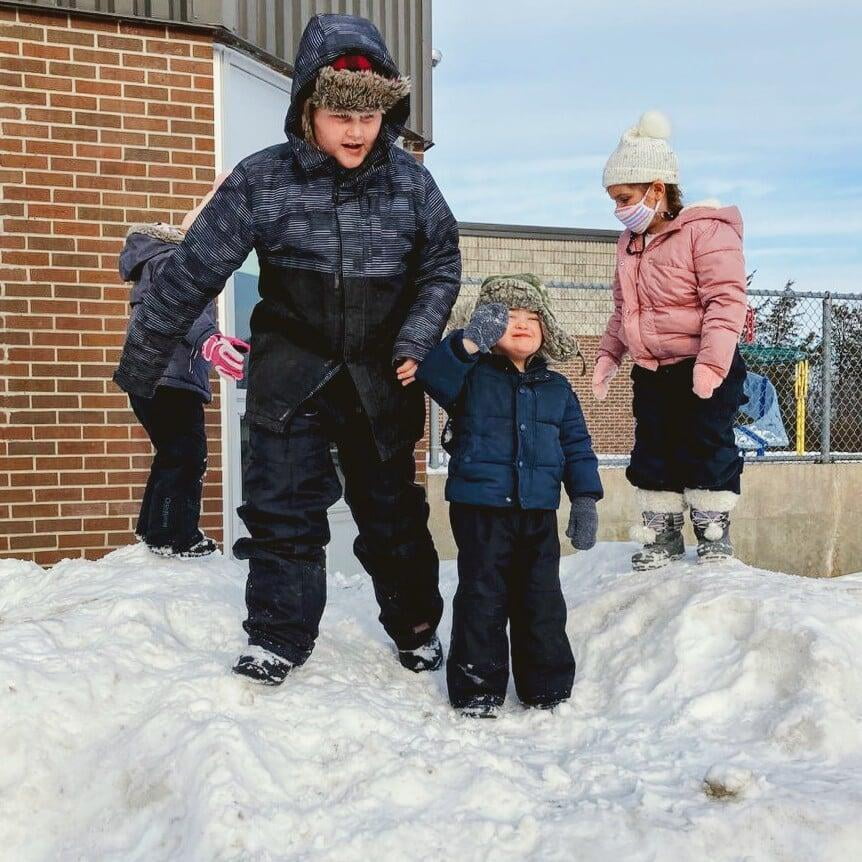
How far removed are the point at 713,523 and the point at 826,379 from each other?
17.9ft

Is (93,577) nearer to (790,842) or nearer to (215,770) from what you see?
(215,770)

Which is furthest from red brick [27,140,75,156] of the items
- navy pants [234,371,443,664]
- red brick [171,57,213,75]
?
navy pants [234,371,443,664]

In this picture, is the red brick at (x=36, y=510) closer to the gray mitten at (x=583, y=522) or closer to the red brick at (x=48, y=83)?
the red brick at (x=48, y=83)

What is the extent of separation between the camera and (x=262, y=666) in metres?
2.71

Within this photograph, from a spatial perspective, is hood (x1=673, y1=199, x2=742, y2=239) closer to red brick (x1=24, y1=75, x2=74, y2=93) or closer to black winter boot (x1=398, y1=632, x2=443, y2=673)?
black winter boot (x1=398, y1=632, x2=443, y2=673)

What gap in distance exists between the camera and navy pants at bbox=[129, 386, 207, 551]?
414 cm

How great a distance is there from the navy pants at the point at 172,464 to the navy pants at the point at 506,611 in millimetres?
1765

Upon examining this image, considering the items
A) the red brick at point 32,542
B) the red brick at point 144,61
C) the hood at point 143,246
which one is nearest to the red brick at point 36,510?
the red brick at point 32,542

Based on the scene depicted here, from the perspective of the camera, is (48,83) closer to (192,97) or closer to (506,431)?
(192,97)

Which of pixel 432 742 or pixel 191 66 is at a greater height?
pixel 191 66

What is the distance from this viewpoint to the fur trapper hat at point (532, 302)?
9.53 feet

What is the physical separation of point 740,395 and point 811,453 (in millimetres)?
5510

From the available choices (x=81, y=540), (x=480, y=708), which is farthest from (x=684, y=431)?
(x=81, y=540)

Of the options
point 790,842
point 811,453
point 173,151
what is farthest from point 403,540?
point 811,453
